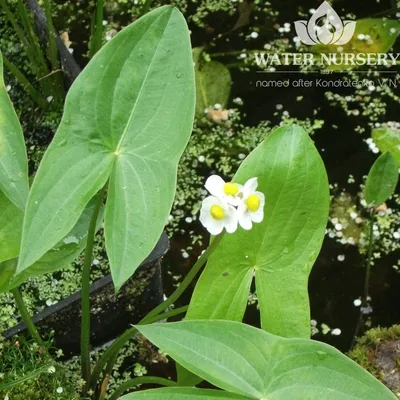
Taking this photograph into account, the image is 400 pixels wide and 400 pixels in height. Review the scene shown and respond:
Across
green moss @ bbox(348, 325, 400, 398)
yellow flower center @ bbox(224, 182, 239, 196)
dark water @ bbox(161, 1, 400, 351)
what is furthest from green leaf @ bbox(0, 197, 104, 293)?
green moss @ bbox(348, 325, 400, 398)

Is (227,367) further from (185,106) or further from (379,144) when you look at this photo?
(379,144)

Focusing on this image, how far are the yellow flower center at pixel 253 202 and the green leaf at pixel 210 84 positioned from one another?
0.87m

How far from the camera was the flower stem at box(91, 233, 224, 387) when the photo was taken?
803 millimetres

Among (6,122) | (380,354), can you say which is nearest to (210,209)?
(6,122)

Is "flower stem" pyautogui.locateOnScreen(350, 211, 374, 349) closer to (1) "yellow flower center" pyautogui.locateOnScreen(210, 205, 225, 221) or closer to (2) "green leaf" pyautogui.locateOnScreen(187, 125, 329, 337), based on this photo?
(2) "green leaf" pyautogui.locateOnScreen(187, 125, 329, 337)

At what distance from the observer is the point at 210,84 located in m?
1.60

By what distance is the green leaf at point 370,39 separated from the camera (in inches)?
64.4

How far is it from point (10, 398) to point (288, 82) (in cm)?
102

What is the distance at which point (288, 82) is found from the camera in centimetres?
163

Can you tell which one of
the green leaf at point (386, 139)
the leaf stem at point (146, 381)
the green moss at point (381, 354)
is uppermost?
the green leaf at point (386, 139)

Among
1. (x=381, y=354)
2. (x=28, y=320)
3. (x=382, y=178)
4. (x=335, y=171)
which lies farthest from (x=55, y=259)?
(x=335, y=171)

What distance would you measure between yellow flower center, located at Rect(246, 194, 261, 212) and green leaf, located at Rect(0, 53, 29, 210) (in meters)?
0.26

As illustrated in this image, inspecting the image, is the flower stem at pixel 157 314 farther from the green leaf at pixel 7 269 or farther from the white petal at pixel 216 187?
the green leaf at pixel 7 269

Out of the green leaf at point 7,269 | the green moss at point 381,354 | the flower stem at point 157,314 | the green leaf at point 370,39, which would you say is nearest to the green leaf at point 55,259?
the green leaf at point 7,269
